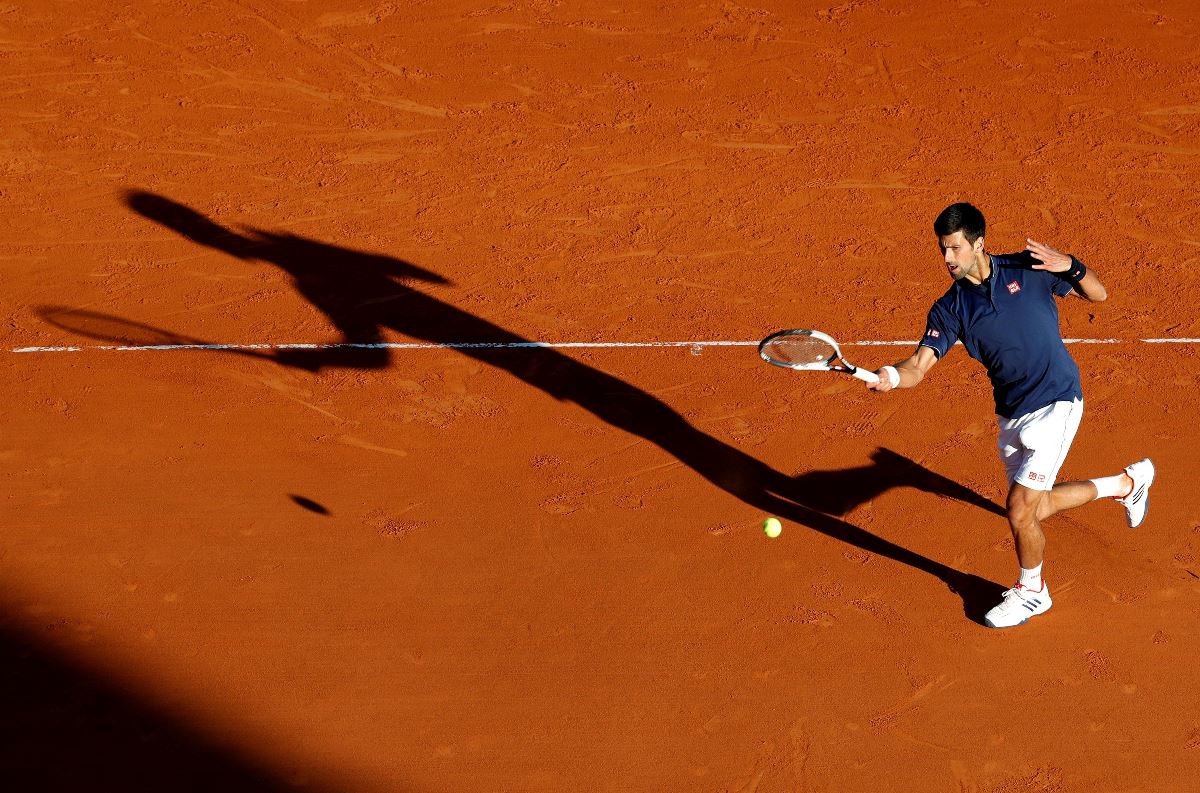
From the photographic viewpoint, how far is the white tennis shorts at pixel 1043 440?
267 inches

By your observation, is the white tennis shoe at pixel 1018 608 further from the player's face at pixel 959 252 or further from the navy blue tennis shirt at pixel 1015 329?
the player's face at pixel 959 252

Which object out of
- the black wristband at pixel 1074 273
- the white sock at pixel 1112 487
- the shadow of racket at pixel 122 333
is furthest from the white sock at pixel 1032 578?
the shadow of racket at pixel 122 333

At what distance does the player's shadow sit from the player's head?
2.05 metres

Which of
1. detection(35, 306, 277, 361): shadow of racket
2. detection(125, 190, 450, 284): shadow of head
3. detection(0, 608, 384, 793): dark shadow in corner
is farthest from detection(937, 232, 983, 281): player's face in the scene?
detection(35, 306, 277, 361): shadow of racket

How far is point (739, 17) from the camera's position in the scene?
1371 cm

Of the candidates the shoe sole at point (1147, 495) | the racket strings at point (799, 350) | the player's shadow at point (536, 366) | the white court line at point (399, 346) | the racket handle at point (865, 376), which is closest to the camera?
the racket handle at point (865, 376)

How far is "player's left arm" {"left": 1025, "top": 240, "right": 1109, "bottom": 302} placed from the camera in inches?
260

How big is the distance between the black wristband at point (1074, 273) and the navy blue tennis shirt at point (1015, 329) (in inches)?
2.1

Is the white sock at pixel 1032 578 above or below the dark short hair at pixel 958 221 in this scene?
below

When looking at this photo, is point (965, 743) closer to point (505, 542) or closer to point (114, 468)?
point (505, 542)

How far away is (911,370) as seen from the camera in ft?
22.3

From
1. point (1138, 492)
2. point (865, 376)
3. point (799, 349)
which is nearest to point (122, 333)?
point (799, 349)

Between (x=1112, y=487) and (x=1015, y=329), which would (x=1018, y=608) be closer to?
(x=1112, y=487)

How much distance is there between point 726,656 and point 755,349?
10.4 ft
